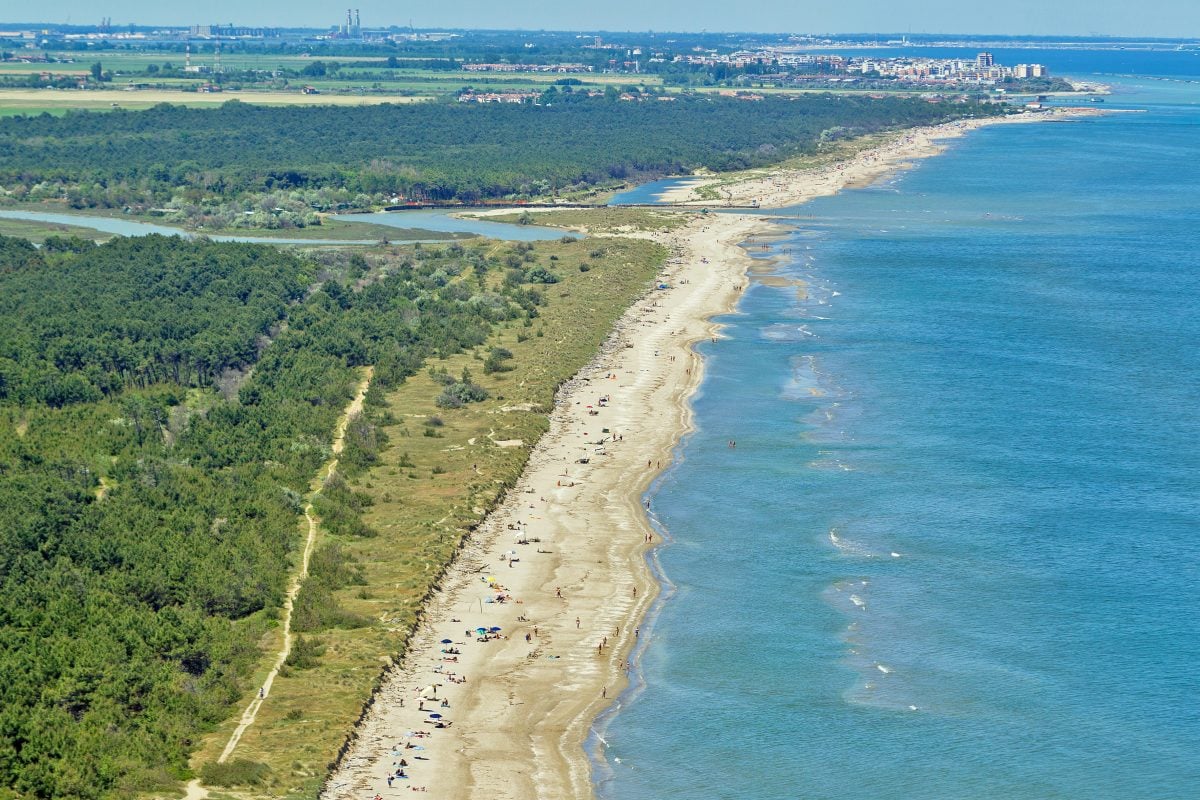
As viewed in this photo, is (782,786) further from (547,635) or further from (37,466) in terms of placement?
(37,466)

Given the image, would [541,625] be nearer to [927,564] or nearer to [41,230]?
[927,564]

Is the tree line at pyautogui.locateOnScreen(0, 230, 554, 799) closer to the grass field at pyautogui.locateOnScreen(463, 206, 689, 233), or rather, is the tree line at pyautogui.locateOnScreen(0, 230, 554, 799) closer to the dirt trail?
the dirt trail

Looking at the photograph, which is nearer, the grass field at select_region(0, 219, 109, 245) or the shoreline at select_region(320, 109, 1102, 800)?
the shoreline at select_region(320, 109, 1102, 800)

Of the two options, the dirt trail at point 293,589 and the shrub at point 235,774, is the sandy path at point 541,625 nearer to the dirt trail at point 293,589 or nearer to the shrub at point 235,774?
the shrub at point 235,774

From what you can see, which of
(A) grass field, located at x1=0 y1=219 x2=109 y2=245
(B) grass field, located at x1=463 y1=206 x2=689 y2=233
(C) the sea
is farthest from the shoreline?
(A) grass field, located at x1=0 y1=219 x2=109 y2=245

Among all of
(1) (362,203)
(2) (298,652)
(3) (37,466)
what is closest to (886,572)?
(2) (298,652)
